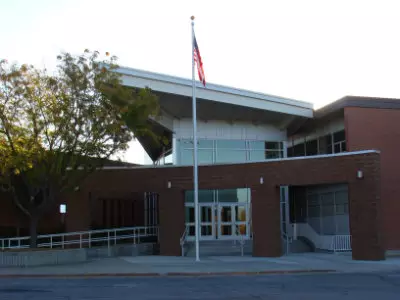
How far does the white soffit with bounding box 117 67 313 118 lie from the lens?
2934 cm

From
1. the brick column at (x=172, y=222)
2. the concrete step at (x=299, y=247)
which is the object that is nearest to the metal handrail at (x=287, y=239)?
the concrete step at (x=299, y=247)

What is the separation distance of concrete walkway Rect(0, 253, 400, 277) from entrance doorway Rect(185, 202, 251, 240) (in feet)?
18.6

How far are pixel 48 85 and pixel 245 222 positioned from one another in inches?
535

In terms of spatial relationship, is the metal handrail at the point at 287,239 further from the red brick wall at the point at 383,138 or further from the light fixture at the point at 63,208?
the light fixture at the point at 63,208

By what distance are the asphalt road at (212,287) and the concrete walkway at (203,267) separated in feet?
4.00

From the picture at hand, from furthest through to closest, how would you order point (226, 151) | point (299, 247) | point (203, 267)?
point (226, 151) → point (299, 247) → point (203, 267)

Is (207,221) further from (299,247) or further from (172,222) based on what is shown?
(299,247)

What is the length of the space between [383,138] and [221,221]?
Answer: 9716mm

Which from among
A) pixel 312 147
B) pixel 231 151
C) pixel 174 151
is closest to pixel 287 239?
pixel 231 151

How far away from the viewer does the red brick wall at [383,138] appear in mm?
27859

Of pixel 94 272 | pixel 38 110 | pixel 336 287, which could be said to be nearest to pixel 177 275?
pixel 94 272

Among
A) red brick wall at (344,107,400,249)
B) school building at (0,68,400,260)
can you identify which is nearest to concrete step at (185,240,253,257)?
school building at (0,68,400,260)

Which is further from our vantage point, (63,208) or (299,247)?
(299,247)

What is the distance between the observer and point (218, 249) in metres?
28.4
